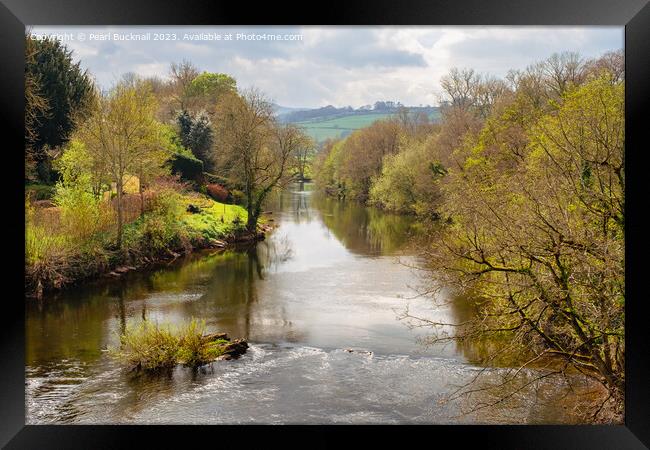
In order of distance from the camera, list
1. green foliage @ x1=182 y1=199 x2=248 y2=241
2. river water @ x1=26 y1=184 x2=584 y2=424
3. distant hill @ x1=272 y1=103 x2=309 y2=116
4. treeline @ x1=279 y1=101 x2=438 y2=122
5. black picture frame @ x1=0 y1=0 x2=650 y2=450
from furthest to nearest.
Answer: treeline @ x1=279 y1=101 x2=438 y2=122 < distant hill @ x1=272 y1=103 x2=309 y2=116 < green foliage @ x1=182 y1=199 x2=248 y2=241 < river water @ x1=26 y1=184 x2=584 y2=424 < black picture frame @ x1=0 y1=0 x2=650 y2=450

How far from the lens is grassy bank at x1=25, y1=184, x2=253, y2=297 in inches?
529

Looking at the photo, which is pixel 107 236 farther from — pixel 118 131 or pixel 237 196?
pixel 237 196

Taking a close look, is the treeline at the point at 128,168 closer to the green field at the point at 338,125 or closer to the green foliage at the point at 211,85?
the green foliage at the point at 211,85

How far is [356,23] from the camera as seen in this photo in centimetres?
637

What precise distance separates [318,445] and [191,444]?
1.38 metres

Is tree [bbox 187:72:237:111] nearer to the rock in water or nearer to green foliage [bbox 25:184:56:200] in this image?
green foliage [bbox 25:184:56:200]

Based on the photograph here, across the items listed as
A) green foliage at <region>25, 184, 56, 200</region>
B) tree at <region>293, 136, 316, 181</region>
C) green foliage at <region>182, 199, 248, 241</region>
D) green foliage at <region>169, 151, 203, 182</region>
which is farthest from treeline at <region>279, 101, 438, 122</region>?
green foliage at <region>25, 184, 56, 200</region>

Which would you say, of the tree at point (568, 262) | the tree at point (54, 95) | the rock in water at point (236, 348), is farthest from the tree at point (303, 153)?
the tree at point (568, 262)

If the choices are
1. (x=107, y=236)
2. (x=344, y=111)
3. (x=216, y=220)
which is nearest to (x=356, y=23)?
(x=107, y=236)

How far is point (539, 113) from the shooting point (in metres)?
17.2

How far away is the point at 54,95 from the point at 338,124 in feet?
46.8

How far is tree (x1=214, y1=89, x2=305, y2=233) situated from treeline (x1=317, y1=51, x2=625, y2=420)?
229 inches

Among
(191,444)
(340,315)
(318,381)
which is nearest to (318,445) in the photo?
(191,444)

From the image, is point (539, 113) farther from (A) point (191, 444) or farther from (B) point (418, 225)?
(A) point (191, 444)
